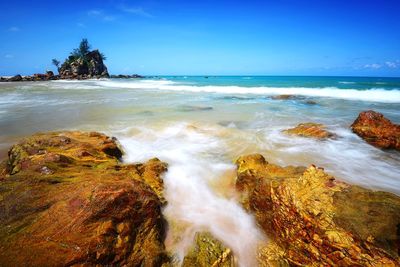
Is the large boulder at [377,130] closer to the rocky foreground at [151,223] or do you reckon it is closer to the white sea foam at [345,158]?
the white sea foam at [345,158]

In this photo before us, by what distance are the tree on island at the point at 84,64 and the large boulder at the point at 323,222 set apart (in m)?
73.8

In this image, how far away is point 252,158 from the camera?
4836 millimetres

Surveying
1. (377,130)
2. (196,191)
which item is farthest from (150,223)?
(377,130)

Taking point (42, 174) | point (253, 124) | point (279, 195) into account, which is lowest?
point (253, 124)

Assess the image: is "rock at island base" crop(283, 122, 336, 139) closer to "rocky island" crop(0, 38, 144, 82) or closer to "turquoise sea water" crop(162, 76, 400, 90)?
"turquoise sea water" crop(162, 76, 400, 90)

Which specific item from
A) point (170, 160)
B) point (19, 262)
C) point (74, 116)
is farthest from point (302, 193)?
point (74, 116)

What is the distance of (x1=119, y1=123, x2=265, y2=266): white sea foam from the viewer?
130 inches

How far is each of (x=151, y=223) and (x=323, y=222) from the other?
2.11 meters

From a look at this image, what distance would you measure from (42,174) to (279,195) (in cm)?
345

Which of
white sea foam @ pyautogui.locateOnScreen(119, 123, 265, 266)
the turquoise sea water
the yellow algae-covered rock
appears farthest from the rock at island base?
the turquoise sea water

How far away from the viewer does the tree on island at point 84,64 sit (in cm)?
6794

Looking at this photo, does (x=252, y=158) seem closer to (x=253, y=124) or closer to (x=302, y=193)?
(x=302, y=193)

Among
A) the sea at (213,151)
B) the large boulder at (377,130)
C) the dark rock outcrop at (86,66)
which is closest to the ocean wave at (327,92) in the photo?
the sea at (213,151)

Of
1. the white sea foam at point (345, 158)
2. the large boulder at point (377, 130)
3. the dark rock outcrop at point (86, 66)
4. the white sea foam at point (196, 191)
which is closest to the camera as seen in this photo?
the white sea foam at point (196, 191)
